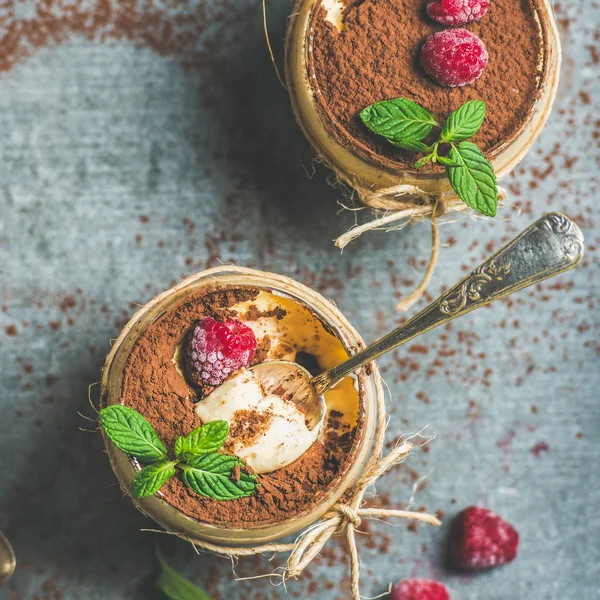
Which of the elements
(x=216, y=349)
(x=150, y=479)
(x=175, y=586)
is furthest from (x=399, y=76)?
(x=175, y=586)

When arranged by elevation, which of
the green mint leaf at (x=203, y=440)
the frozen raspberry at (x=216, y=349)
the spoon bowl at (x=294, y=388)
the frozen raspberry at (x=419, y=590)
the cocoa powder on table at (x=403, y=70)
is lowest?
the frozen raspberry at (x=419, y=590)

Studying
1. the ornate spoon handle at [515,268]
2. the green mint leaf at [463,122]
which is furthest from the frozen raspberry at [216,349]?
the green mint leaf at [463,122]

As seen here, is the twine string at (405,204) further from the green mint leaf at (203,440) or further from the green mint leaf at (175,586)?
the green mint leaf at (175,586)

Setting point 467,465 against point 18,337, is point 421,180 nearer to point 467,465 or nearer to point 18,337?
point 467,465

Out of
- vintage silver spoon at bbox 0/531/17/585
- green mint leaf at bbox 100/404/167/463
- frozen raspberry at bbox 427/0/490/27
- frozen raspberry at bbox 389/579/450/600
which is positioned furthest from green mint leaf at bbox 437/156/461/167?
vintage silver spoon at bbox 0/531/17/585

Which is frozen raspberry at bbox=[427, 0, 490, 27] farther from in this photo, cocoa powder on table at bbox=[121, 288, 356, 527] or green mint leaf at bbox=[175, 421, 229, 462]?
green mint leaf at bbox=[175, 421, 229, 462]

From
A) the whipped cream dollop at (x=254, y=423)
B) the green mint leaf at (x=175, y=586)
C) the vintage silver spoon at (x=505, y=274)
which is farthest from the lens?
the green mint leaf at (x=175, y=586)
